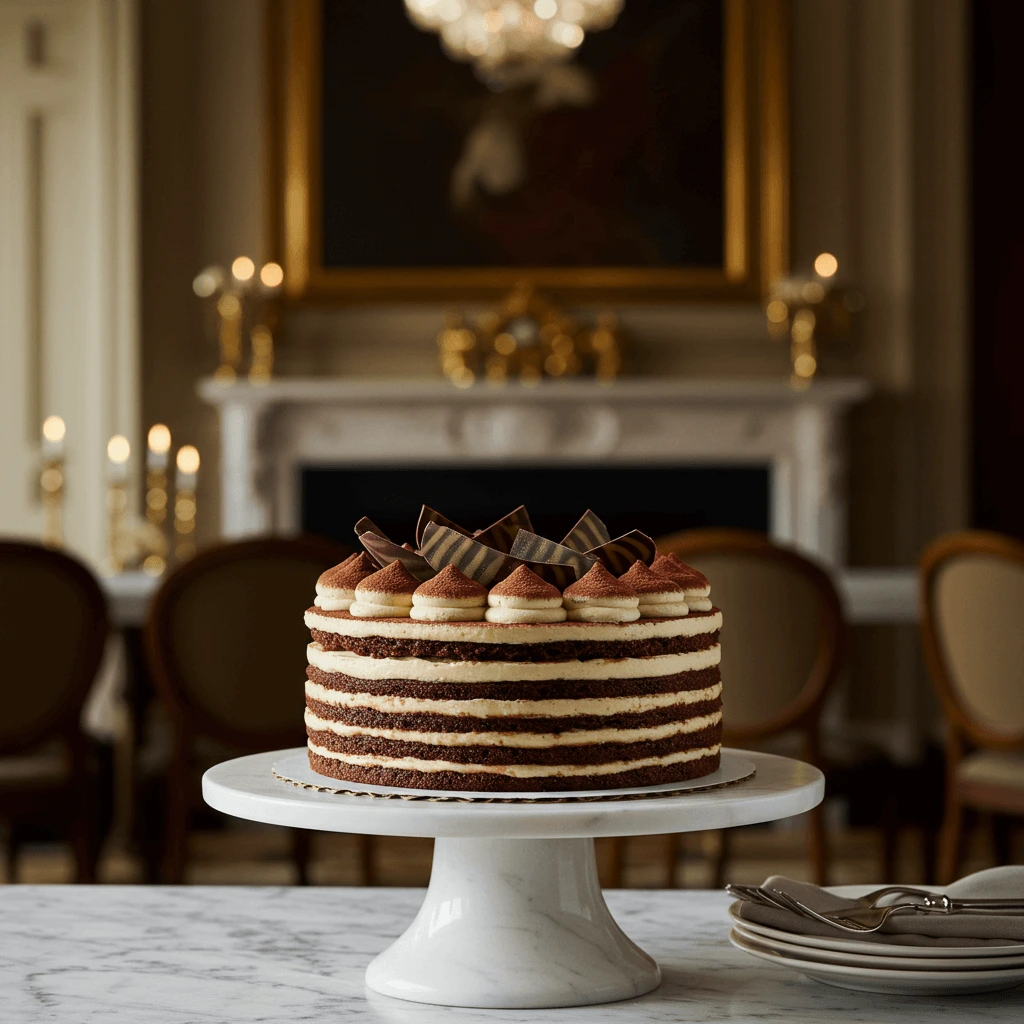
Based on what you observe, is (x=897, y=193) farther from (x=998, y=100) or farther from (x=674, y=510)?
(x=674, y=510)

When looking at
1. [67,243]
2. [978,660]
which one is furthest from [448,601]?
[67,243]

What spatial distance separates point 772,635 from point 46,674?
4.53ft

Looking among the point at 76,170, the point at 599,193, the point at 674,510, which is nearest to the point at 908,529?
the point at 674,510

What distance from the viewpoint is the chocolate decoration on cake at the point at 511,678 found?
36.8 inches

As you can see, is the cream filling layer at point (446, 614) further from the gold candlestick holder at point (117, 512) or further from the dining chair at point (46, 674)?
the gold candlestick holder at point (117, 512)

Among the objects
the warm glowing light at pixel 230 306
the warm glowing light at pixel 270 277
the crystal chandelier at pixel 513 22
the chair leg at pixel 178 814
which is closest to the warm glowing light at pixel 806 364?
the crystal chandelier at pixel 513 22

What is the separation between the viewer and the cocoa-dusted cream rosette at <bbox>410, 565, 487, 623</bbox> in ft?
3.13

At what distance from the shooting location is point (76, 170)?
205 inches

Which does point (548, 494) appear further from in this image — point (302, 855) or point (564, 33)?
point (302, 855)

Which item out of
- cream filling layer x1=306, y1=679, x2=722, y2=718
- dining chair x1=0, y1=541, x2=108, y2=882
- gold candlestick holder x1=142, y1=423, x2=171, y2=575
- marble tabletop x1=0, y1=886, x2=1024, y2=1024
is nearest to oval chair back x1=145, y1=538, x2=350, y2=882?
dining chair x1=0, y1=541, x2=108, y2=882

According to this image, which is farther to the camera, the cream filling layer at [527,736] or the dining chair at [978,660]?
the dining chair at [978,660]

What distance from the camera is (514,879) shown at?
36.6 inches

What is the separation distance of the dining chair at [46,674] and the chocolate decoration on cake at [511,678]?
1.94m

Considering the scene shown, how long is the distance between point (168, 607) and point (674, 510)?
269cm
